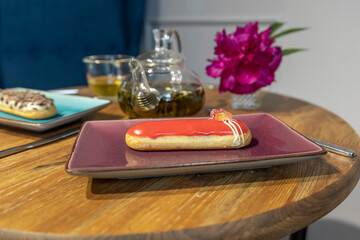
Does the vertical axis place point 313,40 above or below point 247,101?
above

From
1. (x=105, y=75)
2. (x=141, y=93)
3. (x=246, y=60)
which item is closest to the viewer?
(x=141, y=93)

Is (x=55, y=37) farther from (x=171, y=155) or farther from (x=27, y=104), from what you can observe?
(x=171, y=155)

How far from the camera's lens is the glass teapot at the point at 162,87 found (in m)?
0.66

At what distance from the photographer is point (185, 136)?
47 cm

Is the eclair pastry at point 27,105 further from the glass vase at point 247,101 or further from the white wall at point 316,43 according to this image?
the white wall at point 316,43

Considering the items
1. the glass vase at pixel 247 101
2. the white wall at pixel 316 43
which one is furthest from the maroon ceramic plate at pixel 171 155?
the white wall at pixel 316 43

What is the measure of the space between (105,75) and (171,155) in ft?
1.80

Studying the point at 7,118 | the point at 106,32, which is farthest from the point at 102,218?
the point at 106,32

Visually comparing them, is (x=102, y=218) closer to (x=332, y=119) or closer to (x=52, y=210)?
(x=52, y=210)

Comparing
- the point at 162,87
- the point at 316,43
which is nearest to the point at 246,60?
the point at 162,87

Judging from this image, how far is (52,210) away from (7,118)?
354 mm

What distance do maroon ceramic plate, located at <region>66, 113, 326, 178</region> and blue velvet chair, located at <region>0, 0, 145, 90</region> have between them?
4.51 feet

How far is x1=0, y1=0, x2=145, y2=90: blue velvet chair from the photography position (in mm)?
1651

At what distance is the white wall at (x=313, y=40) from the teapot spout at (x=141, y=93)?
140cm
